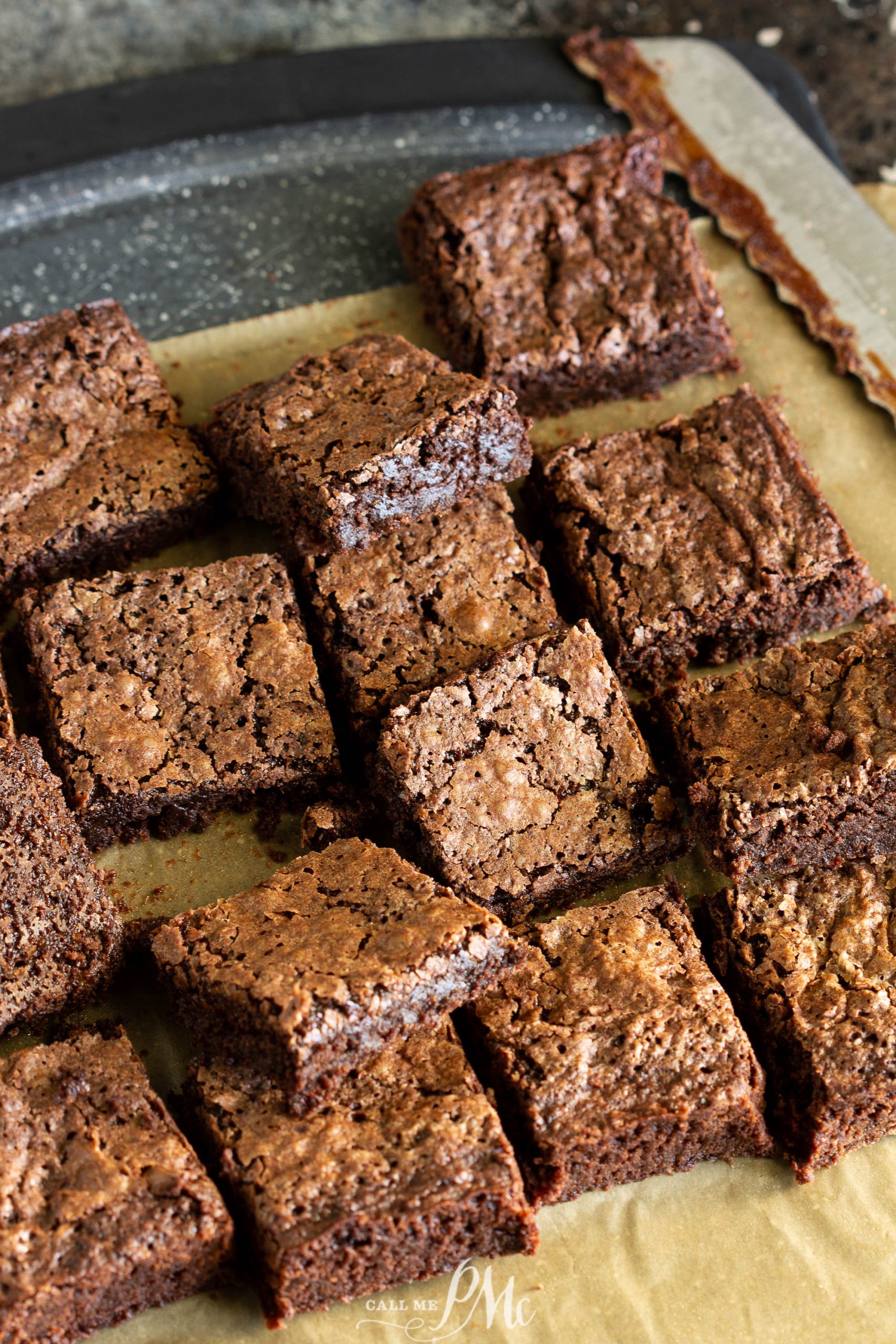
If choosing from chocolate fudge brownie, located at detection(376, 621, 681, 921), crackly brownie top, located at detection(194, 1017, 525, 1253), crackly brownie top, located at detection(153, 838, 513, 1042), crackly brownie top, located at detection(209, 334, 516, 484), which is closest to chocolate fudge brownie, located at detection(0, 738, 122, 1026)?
crackly brownie top, located at detection(153, 838, 513, 1042)

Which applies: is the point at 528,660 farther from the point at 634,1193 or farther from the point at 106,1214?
the point at 106,1214

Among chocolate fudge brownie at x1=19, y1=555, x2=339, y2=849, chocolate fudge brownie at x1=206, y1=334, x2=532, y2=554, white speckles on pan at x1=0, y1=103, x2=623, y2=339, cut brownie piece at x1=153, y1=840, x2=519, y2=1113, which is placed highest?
white speckles on pan at x1=0, y1=103, x2=623, y2=339

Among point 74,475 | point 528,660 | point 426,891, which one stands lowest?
point 426,891

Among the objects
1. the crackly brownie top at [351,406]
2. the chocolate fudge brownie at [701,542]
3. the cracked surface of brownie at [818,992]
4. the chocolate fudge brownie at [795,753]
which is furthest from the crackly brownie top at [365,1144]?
the crackly brownie top at [351,406]

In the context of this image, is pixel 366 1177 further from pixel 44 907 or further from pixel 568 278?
pixel 568 278

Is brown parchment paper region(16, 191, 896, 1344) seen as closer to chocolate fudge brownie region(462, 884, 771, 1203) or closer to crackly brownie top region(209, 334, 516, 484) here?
chocolate fudge brownie region(462, 884, 771, 1203)

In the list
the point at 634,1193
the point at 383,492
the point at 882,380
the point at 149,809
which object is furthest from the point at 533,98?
the point at 634,1193

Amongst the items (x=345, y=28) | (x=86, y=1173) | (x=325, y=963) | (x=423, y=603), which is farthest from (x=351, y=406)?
(x=345, y=28)
